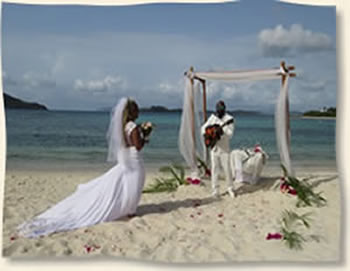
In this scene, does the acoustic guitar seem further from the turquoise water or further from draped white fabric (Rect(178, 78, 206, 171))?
the turquoise water

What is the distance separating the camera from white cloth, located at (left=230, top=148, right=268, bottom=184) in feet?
20.1

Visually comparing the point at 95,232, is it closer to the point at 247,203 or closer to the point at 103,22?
the point at 247,203

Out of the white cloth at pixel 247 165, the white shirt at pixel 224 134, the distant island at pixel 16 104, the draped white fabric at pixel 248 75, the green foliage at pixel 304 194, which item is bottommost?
the green foliage at pixel 304 194

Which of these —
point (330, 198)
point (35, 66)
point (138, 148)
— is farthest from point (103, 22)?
point (330, 198)

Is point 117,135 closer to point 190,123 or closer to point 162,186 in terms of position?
point 162,186

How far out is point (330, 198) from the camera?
518 centimetres

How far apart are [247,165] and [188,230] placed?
76.6 inches

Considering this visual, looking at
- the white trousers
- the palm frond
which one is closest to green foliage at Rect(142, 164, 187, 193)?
the palm frond

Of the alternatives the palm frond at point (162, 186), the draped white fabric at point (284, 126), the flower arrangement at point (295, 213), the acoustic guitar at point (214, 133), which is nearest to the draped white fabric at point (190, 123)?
the palm frond at point (162, 186)

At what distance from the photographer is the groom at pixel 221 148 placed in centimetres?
548

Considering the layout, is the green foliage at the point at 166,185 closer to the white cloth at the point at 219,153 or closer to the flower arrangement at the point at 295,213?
the white cloth at the point at 219,153

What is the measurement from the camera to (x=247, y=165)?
6.12m

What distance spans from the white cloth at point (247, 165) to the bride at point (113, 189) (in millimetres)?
2043

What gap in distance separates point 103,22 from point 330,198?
4.18 meters
